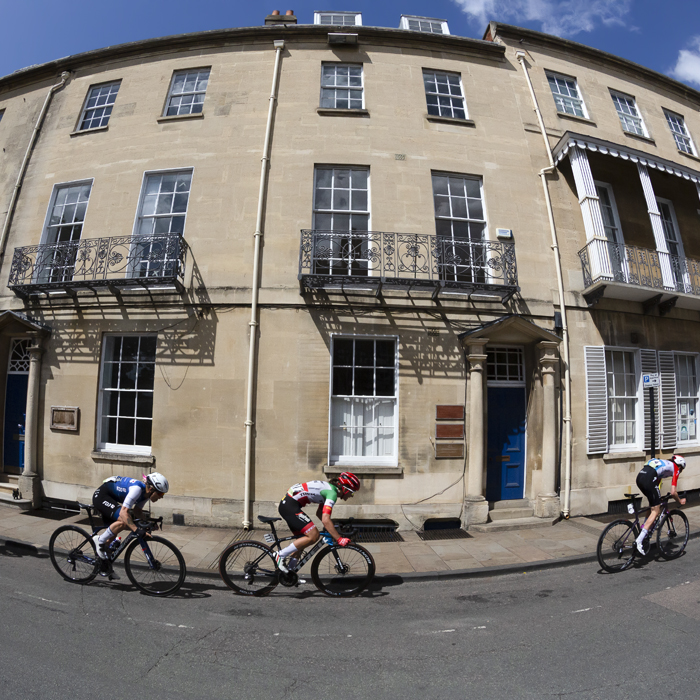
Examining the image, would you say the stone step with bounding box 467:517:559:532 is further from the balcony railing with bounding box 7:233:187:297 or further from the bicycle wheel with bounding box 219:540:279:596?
the balcony railing with bounding box 7:233:187:297

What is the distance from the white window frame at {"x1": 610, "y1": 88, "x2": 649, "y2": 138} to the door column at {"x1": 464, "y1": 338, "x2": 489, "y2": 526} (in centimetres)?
913

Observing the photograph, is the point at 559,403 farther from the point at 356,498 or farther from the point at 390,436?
the point at 356,498

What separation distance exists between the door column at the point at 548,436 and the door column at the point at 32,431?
1101 centimetres

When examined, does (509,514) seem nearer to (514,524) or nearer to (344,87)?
(514,524)

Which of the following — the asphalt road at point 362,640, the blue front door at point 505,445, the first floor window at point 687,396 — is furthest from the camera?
the first floor window at point 687,396

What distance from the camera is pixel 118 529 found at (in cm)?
508

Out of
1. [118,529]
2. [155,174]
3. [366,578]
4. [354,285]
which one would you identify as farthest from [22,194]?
[366,578]

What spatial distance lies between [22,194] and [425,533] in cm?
1303

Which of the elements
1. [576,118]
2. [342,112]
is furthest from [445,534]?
[576,118]

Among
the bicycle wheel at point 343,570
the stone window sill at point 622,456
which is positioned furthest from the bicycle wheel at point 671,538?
the bicycle wheel at point 343,570

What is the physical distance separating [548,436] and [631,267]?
479 centimetres

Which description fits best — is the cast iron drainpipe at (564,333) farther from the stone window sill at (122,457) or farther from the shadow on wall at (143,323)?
the stone window sill at (122,457)

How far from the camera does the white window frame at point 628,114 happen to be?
12.1 m

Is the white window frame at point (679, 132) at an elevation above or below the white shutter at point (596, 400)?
above
